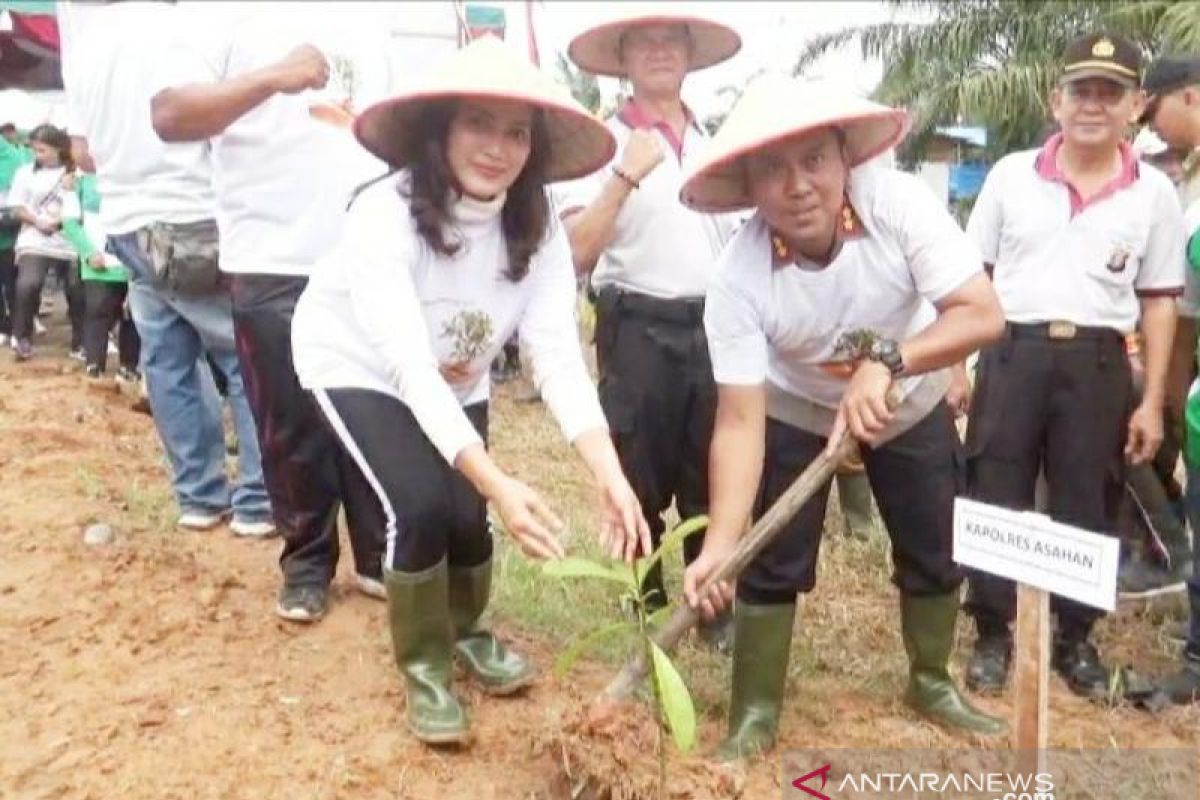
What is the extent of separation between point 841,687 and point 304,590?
150cm

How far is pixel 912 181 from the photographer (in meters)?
2.64

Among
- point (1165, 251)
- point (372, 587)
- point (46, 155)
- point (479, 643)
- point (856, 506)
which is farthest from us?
point (46, 155)

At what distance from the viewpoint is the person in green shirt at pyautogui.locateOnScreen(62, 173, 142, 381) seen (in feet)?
23.5

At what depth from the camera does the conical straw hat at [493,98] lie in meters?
2.49

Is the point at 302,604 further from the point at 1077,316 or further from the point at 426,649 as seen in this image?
the point at 1077,316

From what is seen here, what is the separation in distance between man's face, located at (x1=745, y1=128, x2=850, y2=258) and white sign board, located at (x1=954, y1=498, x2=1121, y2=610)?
66cm

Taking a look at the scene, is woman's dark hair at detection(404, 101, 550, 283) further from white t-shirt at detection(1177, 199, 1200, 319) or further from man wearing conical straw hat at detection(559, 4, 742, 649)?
white t-shirt at detection(1177, 199, 1200, 319)

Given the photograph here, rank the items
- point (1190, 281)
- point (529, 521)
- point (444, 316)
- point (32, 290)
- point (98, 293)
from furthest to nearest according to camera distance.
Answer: point (32, 290) < point (98, 293) < point (1190, 281) < point (444, 316) < point (529, 521)

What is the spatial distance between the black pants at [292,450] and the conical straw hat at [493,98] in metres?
0.80

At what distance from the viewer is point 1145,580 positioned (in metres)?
4.02

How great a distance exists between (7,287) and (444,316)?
7.63 meters

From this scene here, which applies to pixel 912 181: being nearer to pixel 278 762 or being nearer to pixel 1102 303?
pixel 1102 303

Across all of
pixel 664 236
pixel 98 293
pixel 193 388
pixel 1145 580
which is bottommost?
pixel 1145 580

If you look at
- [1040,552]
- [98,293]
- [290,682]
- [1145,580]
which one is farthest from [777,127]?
[98,293]
